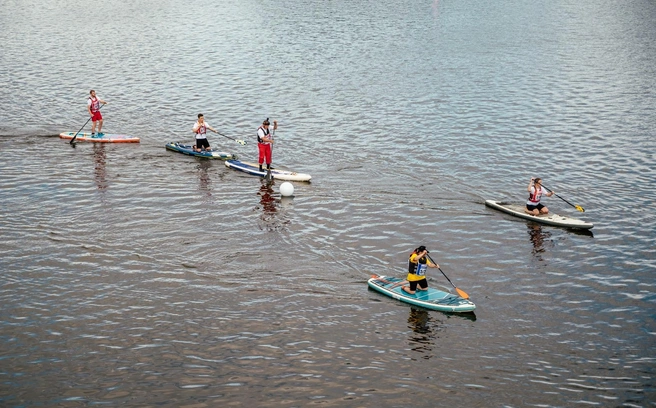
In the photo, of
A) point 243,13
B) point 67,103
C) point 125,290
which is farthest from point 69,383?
point 243,13

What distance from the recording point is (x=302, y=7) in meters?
106

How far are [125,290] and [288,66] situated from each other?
46.5m

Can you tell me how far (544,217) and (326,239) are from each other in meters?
10.5

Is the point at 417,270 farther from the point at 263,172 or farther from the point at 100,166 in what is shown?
the point at 100,166

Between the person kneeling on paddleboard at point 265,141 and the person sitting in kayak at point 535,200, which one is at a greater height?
the person kneeling on paddleboard at point 265,141

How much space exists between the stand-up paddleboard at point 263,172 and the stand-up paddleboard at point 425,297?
1233cm

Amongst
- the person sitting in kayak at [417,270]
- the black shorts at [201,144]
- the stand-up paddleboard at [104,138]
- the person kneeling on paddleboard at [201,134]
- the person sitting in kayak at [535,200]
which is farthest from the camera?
the stand-up paddleboard at [104,138]

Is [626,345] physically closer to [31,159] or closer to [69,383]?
[69,383]

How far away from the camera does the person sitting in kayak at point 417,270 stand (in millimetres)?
27500

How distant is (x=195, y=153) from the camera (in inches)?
1731

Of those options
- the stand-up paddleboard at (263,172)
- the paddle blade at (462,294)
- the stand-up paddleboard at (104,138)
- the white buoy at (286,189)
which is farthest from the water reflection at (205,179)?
the paddle blade at (462,294)

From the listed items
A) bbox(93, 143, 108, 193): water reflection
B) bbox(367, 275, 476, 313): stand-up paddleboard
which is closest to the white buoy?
bbox(93, 143, 108, 193): water reflection

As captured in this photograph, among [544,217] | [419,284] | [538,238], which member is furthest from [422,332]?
[544,217]

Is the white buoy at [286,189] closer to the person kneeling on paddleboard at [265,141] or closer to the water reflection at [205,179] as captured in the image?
the person kneeling on paddleboard at [265,141]
